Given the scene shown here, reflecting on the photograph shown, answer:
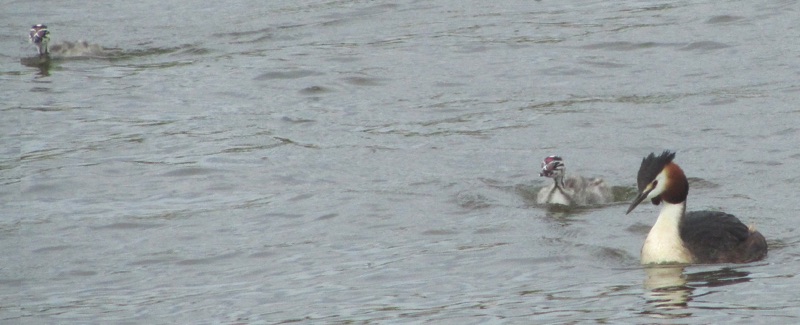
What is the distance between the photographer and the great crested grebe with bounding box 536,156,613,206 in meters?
14.1

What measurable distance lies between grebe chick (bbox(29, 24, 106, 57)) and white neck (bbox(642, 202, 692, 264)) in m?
12.8

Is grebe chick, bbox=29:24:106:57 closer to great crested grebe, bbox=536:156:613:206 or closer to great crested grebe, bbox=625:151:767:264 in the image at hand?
great crested grebe, bbox=536:156:613:206

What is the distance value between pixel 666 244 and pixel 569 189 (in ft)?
10.5

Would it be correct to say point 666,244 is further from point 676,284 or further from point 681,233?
point 676,284

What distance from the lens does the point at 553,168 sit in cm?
1427

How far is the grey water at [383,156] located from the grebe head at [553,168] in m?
0.38

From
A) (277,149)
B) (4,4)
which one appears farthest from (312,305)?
(4,4)

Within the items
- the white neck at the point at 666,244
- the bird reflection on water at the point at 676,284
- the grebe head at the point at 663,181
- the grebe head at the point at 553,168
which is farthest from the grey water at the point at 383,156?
the grebe head at the point at 663,181

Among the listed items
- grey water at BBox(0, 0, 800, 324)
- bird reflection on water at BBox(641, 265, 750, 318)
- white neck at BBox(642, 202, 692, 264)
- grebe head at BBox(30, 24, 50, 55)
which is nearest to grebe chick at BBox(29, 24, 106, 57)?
grebe head at BBox(30, 24, 50, 55)

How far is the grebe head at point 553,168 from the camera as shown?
1427cm

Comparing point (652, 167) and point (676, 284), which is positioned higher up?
point (652, 167)

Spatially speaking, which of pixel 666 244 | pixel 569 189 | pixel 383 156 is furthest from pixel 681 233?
pixel 383 156

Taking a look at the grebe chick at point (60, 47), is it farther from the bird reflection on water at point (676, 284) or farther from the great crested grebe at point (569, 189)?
the bird reflection on water at point (676, 284)

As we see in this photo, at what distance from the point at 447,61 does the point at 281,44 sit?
327 centimetres
